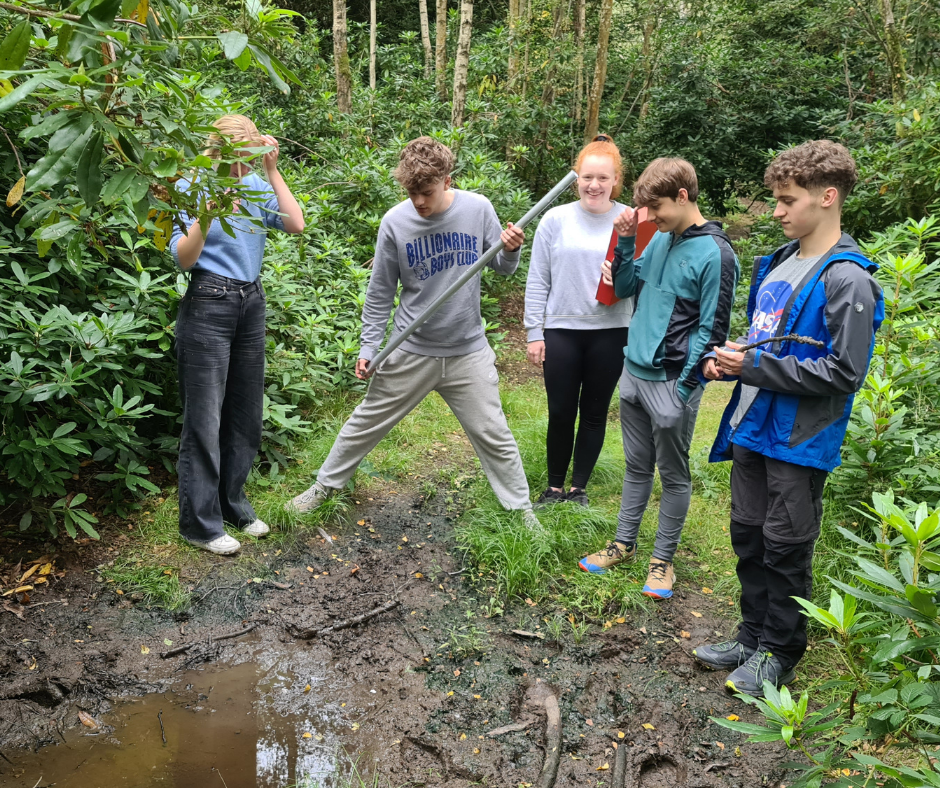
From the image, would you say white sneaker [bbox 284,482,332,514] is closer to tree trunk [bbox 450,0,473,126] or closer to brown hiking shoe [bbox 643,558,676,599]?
brown hiking shoe [bbox 643,558,676,599]

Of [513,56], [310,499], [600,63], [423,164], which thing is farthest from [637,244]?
[513,56]

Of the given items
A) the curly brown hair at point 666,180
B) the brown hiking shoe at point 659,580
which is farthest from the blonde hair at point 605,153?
the brown hiking shoe at point 659,580

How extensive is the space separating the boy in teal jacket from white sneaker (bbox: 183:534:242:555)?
175cm

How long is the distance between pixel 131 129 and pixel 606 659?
2.60 m

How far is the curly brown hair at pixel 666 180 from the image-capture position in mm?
3023

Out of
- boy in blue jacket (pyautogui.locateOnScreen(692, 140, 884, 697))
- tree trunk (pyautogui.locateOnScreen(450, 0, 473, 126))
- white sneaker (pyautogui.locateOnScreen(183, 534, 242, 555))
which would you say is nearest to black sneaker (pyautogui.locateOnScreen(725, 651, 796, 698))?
boy in blue jacket (pyautogui.locateOnScreen(692, 140, 884, 697))

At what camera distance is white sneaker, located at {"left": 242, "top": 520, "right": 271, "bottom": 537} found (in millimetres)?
3832

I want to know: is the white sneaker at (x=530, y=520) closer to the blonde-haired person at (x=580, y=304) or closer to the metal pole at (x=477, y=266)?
the blonde-haired person at (x=580, y=304)

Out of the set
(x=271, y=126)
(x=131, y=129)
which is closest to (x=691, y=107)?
(x=271, y=126)

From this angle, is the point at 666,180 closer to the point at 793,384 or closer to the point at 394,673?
the point at 793,384

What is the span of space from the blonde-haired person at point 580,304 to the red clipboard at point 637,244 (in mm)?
78

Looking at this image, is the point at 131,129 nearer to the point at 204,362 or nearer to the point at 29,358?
the point at 204,362

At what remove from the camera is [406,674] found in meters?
3.00

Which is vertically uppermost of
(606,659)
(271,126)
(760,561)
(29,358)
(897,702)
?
(271,126)
